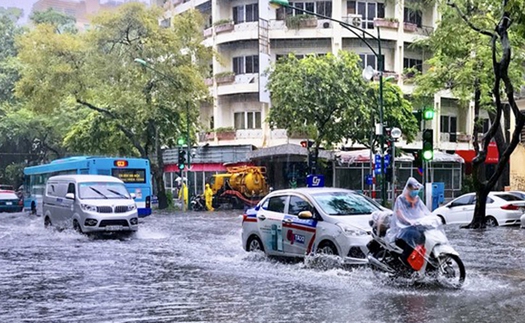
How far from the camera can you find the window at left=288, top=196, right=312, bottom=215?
12.2m

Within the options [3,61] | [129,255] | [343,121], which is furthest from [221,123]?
[129,255]

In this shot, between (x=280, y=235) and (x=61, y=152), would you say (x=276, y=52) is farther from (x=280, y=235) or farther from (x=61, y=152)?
(x=280, y=235)

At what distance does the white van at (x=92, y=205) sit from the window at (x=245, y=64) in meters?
23.6

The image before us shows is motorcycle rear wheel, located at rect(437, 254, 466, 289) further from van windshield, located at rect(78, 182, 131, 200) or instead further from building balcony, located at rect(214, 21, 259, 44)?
building balcony, located at rect(214, 21, 259, 44)

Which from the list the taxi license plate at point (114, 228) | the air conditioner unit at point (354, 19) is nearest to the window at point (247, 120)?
the air conditioner unit at point (354, 19)

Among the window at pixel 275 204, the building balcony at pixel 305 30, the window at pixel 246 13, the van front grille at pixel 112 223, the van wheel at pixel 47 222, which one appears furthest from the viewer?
the window at pixel 246 13

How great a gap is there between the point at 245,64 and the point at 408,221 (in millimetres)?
34365

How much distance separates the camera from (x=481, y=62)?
2670 cm

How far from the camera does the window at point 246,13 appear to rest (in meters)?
43.2

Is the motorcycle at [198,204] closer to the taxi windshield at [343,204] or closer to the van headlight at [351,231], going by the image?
the taxi windshield at [343,204]

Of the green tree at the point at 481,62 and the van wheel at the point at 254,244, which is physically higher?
the green tree at the point at 481,62

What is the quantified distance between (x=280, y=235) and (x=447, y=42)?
11.3 metres

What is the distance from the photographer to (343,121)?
34656 millimetres

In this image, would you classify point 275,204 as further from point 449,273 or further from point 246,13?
point 246,13
